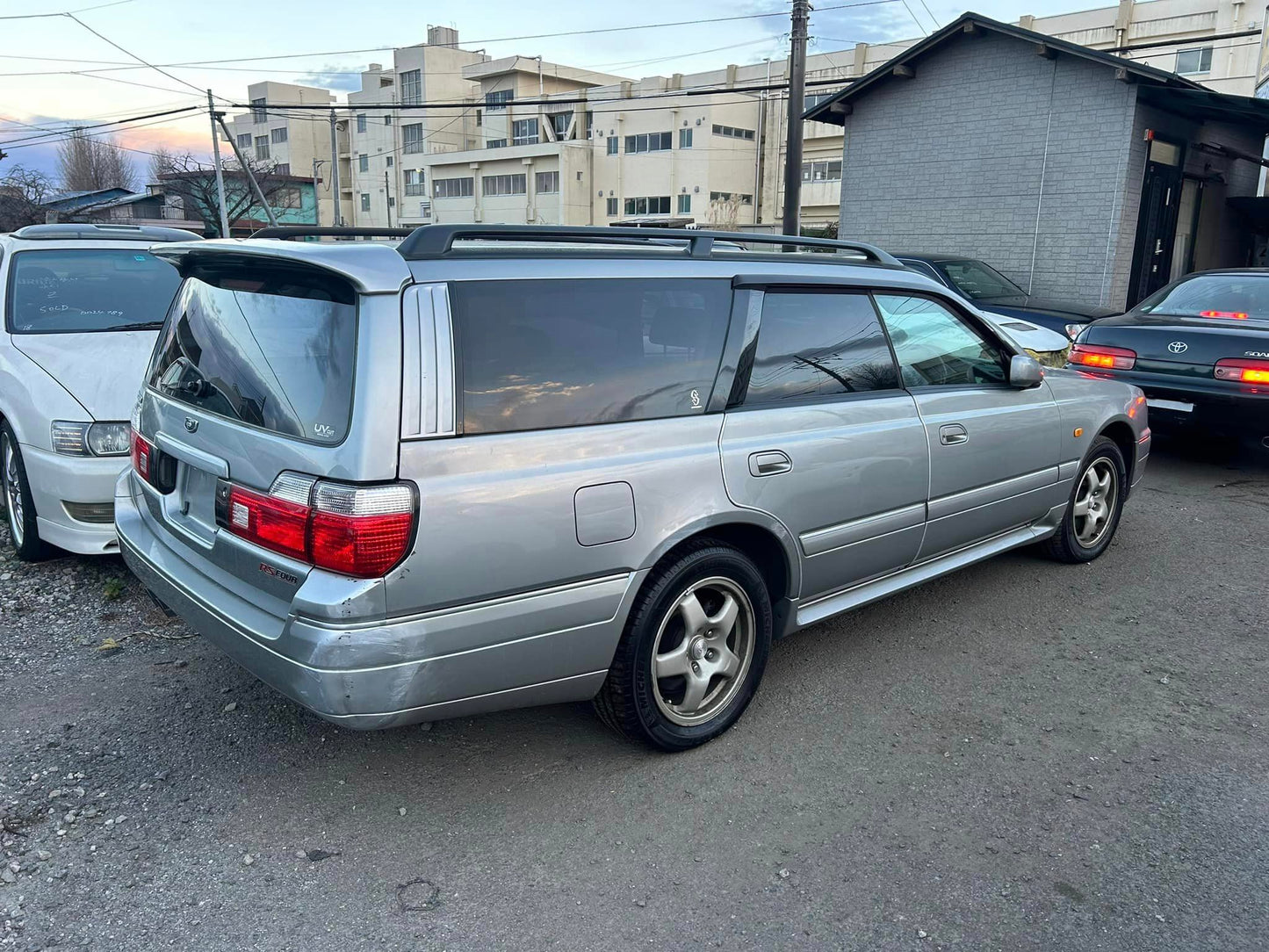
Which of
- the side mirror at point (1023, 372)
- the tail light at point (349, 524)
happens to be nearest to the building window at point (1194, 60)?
the side mirror at point (1023, 372)

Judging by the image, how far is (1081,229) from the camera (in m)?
14.8

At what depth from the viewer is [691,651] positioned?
346 centimetres

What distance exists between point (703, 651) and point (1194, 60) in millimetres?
49407

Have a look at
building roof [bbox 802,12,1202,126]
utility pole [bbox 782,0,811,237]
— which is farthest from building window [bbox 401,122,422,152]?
utility pole [bbox 782,0,811,237]

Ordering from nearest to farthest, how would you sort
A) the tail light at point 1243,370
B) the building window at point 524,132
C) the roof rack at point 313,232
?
the roof rack at point 313,232 < the tail light at point 1243,370 < the building window at point 524,132

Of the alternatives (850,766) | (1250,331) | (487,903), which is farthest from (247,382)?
(1250,331)

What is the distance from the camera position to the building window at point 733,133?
49781mm

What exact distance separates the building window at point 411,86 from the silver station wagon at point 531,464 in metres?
67.2

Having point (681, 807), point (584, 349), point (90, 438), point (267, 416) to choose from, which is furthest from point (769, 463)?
point (90, 438)

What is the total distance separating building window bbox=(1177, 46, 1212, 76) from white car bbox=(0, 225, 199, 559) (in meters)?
47.4

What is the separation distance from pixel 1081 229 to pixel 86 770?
15.2m

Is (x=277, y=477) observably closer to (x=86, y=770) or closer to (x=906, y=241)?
(x=86, y=770)

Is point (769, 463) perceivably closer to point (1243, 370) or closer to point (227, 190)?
point (1243, 370)

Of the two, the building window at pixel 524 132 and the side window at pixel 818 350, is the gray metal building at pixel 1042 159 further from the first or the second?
the building window at pixel 524 132
